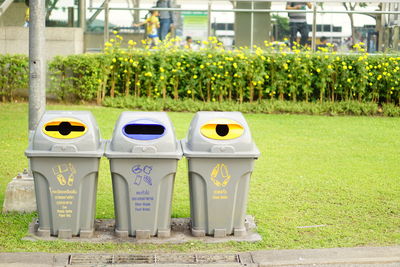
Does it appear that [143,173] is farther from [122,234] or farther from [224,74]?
[224,74]

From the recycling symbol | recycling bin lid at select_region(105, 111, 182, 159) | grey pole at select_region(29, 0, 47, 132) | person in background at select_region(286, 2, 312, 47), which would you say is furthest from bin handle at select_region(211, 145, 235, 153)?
person in background at select_region(286, 2, 312, 47)

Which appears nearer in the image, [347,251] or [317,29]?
[347,251]

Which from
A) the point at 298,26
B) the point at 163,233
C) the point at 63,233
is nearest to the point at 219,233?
the point at 163,233

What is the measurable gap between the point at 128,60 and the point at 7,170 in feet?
20.6

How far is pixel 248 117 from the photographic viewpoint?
14539 mm

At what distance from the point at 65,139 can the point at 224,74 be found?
9.06 metres

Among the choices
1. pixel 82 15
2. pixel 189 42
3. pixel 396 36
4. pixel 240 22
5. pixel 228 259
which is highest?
pixel 82 15

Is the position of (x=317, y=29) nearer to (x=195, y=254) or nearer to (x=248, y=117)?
(x=248, y=117)

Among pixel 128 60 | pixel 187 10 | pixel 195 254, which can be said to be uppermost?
pixel 187 10

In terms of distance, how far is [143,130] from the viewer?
6910mm

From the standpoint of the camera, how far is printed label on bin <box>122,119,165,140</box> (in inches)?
257

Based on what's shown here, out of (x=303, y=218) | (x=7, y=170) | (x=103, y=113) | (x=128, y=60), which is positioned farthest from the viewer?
(x=128, y=60)

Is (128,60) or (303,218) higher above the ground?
(128,60)

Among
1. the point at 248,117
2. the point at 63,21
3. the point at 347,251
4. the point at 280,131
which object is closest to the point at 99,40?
the point at 63,21
